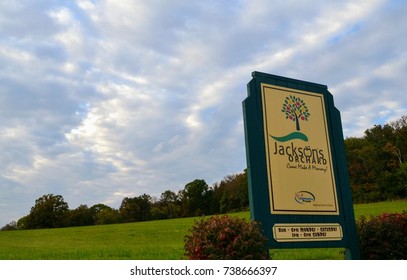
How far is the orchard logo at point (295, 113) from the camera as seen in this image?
9562mm

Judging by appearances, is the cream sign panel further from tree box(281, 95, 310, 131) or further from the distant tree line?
Answer: the distant tree line

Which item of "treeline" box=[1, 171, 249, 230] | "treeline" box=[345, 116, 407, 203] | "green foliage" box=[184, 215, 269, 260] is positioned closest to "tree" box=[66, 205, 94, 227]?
"treeline" box=[1, 171, 249, 230]

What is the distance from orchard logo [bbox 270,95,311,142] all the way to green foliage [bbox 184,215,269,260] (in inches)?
104

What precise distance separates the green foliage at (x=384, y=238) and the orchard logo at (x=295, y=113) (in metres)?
2.57

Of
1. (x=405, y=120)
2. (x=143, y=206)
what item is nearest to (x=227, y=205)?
(x=143, y=206)

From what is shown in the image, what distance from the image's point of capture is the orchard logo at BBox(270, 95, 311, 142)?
9.56 metres

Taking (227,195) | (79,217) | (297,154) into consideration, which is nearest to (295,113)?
(297,154)

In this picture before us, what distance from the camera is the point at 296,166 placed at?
9.33m

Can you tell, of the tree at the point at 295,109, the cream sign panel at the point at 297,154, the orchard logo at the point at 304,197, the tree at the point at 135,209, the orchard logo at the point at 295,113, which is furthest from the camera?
the tree at the point at 135,209

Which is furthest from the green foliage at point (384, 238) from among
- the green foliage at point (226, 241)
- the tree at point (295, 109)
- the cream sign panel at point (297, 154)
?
the green foliage at point (226, 241)

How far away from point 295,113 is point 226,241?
12.8 ft

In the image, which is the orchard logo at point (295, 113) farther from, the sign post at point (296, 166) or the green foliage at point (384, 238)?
the green foliage at point (384, 238)
